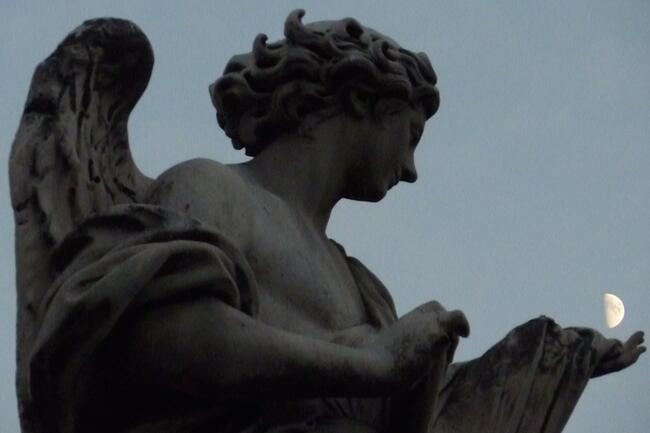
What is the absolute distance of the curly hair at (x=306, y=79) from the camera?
8.62 meters

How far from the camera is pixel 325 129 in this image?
868 centimetres

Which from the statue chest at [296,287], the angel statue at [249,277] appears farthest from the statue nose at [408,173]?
the statue chest at [296,287]

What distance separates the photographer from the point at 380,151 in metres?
8.77

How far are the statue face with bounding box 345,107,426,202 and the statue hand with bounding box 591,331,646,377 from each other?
3.56 feet

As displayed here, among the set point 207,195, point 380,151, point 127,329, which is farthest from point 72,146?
point 380,151

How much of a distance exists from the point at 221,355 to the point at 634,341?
2.29 m

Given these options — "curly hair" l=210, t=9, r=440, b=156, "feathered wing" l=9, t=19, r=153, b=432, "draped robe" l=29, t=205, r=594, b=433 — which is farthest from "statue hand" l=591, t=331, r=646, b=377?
"feathered wing" l=9, t=19, r=153, b=432

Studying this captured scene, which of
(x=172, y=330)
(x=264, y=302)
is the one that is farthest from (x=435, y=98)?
(x=172, y=330)

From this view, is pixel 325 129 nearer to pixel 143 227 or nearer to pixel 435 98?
pixel 435 98

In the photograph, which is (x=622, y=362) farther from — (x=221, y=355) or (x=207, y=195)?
(x=221, y=355)

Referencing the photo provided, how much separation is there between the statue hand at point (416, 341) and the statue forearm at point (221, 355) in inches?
10.5

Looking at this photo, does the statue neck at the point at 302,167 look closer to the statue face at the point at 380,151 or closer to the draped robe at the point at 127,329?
the statue face at the point at 380,151

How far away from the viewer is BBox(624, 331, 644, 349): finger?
29.7ft

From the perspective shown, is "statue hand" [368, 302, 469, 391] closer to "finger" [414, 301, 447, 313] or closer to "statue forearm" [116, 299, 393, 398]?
"finger" [414, 301, 447, 313]
